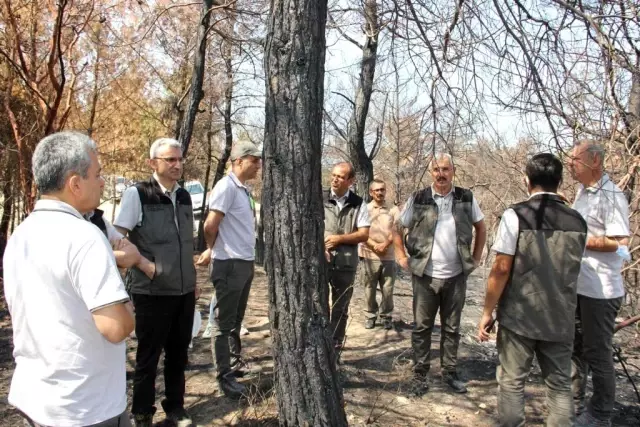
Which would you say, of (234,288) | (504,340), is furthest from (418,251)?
(234,288)

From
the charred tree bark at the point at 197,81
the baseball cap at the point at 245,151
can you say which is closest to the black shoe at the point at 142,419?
the baseball cap at the point at 245,151

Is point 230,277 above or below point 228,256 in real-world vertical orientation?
below

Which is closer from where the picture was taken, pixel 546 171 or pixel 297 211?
pixel 297 211

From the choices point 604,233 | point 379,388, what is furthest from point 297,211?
point 604,233

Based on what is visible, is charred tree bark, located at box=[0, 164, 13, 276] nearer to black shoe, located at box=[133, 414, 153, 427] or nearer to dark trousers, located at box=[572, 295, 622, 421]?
black shoe, located at box=[133, 414, 153, 427]

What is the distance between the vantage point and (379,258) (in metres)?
5.83

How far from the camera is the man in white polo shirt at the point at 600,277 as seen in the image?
3038 mm

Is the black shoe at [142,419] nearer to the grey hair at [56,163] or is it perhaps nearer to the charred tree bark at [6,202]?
the grey hair at [56,163]

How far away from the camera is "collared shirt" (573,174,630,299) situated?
3029 millimetres

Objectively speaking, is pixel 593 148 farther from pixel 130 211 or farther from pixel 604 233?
pixel 130 211

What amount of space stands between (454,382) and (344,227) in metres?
1.60

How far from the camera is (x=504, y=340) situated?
2836 mm

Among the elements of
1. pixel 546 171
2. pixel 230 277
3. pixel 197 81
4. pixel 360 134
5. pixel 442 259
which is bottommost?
pixel 230 277

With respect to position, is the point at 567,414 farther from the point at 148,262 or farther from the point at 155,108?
the point at 155,108
